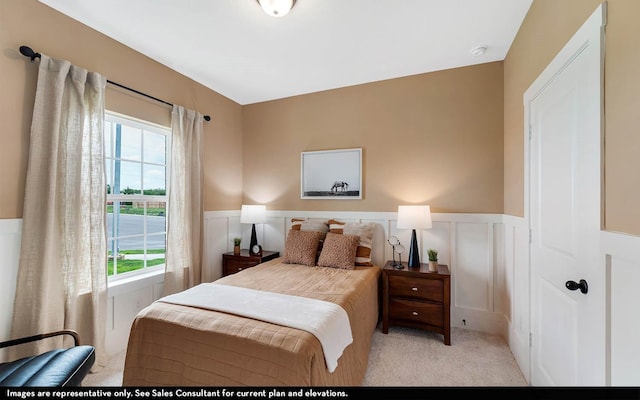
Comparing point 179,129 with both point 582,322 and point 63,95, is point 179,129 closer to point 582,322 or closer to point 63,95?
point 63,95

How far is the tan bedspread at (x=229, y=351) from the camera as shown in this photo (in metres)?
1.24

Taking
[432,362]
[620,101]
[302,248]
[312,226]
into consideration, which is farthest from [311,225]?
[620,101]

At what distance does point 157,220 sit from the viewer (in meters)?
2.69

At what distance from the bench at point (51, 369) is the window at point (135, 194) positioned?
0.93 metres

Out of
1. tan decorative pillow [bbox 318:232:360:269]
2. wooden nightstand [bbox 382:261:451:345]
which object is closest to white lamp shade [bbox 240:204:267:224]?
tan decorative pillow [bbox 318:232:360:269]

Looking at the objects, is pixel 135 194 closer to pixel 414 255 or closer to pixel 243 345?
pixel 243 345

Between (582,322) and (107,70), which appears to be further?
(107,70)

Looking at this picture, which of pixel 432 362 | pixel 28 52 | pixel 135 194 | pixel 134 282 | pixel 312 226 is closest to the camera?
pixel 28 52

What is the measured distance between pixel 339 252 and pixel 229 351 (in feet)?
4.89

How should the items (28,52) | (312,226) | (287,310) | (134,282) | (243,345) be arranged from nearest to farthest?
(243,345) → (287,310) → (28,52) → (134,282) → (312,226)

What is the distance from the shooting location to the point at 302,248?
2.80 meters

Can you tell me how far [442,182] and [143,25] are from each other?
308 centimetres

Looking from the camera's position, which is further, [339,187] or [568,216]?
[339,187]
